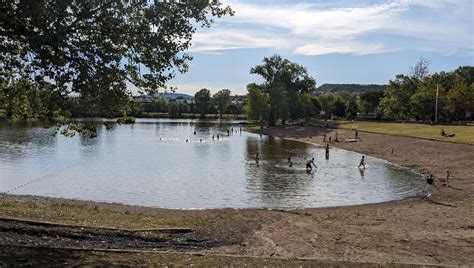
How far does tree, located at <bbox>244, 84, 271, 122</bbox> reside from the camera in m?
147

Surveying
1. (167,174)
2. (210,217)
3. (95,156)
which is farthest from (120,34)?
(95,156)

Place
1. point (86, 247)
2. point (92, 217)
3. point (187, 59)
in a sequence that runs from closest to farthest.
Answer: point (86, 247), point (187, 59), point (92, 217)

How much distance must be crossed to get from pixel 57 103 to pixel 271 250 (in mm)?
9148

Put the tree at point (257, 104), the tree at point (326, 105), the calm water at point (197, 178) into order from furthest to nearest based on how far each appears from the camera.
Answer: the tree at point (326, 105) → the tree at point (257, 104) → the calm water at point (197, 178)

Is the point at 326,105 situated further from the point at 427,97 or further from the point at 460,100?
the point at 460,100

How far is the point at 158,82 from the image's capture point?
59.1 feet

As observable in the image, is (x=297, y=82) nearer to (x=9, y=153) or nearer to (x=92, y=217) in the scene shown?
(x=9, y=153)

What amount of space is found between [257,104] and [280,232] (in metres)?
125

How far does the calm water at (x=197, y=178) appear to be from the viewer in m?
36.2

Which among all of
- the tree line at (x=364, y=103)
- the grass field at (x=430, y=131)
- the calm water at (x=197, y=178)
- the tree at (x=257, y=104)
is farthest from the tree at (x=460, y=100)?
the tree at (x=257, y=104)

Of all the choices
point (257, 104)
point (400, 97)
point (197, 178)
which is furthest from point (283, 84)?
point (197, 178)

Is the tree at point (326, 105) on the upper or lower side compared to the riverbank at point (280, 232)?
upper

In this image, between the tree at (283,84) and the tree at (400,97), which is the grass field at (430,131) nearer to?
the tree at (400,97)

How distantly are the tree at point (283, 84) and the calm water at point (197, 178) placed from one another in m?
77.7
